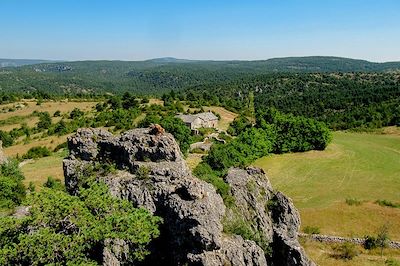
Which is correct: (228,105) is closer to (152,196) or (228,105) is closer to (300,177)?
(300,177)

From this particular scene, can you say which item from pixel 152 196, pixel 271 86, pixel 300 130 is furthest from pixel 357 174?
pixel 271 86

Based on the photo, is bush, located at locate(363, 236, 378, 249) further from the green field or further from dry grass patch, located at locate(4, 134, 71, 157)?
dry grass patch, located at locate(4, 134, 71, 157)

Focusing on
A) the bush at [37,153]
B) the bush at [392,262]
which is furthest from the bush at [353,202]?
the bush at [37,153]

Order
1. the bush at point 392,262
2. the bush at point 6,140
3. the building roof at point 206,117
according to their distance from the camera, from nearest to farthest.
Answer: the bush at point 392,262 → the bush at point 6,140 → the building roof at point 206,117

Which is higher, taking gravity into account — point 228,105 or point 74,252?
point 74,252

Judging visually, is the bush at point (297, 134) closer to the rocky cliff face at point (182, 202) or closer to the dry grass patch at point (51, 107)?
the rocky cliff face at point (182, 202)

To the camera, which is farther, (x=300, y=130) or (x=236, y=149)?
(x=300, y=130)

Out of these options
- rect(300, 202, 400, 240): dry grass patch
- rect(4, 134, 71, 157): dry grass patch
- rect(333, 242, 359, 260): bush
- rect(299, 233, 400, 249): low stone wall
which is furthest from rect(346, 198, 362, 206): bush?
rect(4, 134, 71, 157): dry grass patch
